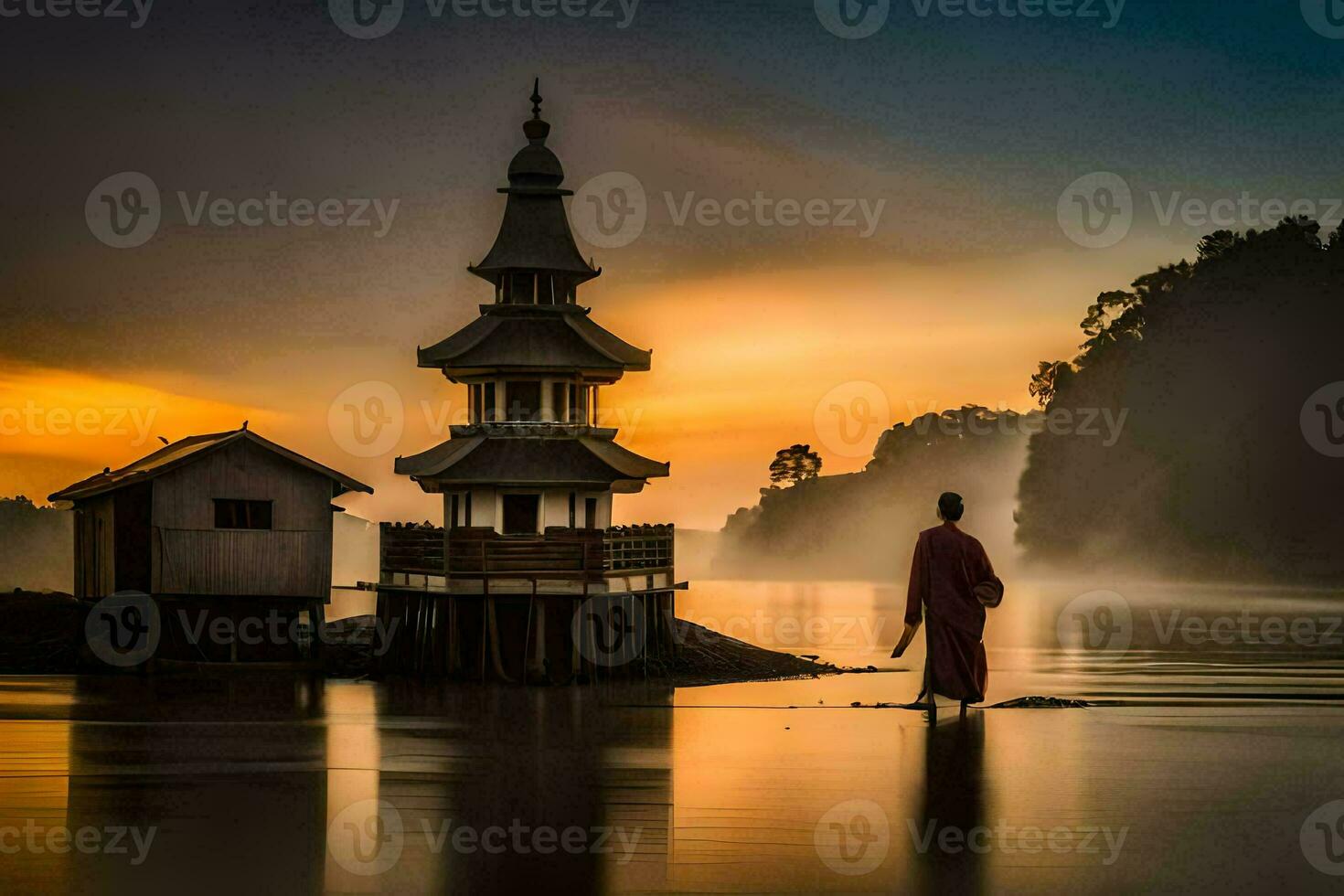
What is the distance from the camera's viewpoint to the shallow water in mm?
14734

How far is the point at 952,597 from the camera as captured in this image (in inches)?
922

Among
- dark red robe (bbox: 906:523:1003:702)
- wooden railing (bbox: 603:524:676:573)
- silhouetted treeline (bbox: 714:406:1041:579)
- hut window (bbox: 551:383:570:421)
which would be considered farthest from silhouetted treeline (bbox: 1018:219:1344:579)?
dark red robe (bbox: 906:523:1003:702)

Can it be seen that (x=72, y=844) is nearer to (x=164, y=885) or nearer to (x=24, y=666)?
(x=164, y=885)

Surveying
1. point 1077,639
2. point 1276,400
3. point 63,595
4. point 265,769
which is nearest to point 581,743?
point 265,769

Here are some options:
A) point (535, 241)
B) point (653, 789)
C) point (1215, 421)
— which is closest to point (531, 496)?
point (535, 241)

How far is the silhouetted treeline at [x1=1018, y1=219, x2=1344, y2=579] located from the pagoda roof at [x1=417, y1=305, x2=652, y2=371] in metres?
72.6

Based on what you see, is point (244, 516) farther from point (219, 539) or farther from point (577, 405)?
point (577, 405)

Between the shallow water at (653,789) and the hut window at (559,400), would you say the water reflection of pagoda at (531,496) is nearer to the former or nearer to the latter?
the hut window at (559,400)

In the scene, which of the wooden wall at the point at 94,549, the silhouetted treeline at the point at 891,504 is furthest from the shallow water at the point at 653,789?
the silhouetted treeline at the point at 891,504

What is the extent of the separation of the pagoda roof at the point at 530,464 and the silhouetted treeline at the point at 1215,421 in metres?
72.8

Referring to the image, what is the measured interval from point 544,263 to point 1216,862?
26.6 metres

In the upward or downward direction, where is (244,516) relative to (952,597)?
upward

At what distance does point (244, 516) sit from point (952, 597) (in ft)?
64.3

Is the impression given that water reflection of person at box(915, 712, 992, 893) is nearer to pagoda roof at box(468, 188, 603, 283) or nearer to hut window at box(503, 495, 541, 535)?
hut window at box(503, 495, 541, 535)
